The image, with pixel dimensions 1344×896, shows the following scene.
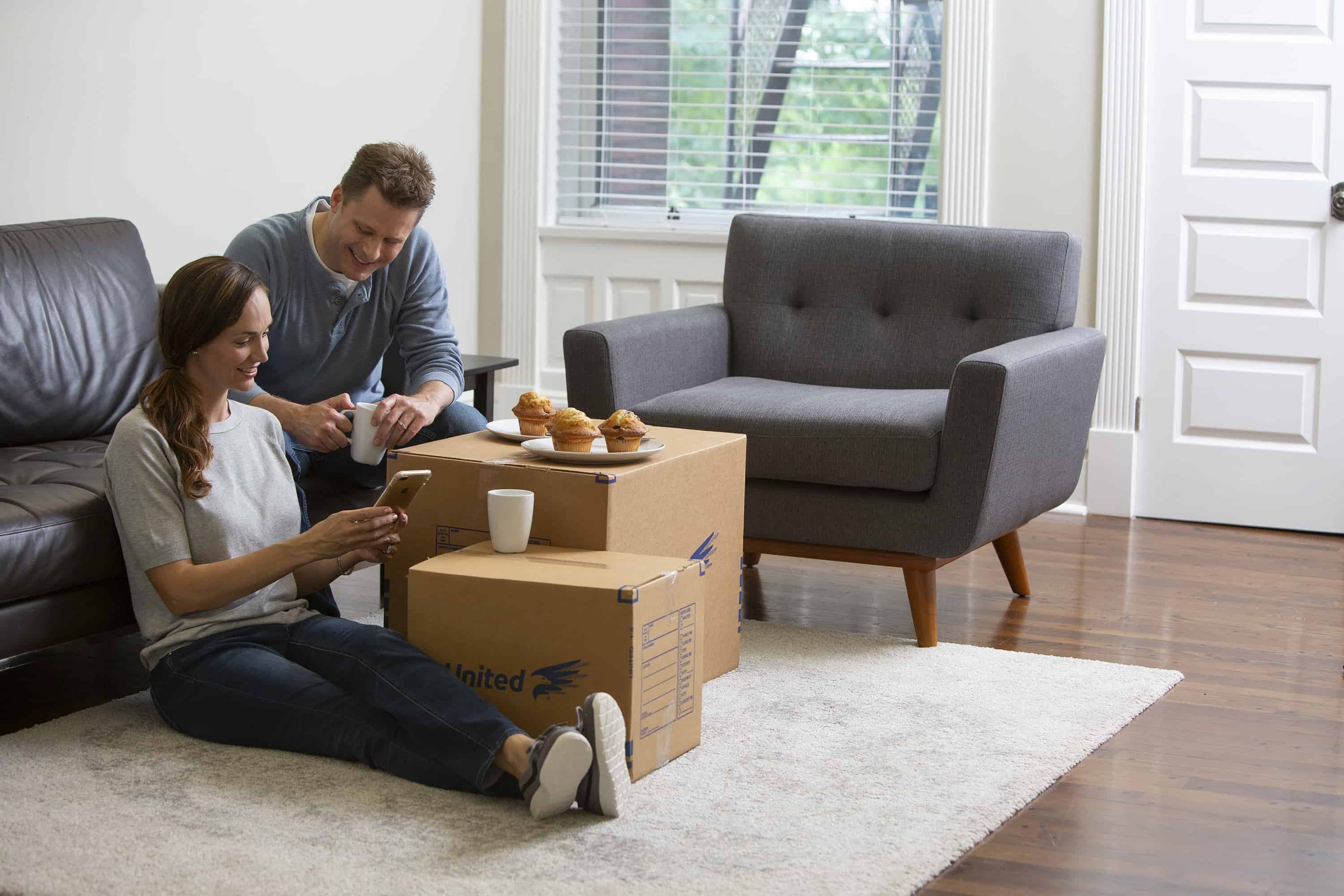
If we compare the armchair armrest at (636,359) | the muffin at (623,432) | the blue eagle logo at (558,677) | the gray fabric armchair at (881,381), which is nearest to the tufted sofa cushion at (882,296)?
the gray fabric armchair at (881,381)

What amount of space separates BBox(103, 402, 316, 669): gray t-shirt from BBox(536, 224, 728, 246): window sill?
2652 mm

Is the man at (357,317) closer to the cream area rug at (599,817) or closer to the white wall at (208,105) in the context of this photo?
the cream area rug at (599,817)

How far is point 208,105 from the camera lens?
11.6ft

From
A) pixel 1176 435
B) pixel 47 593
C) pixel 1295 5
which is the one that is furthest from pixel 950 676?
pixel 1295 5

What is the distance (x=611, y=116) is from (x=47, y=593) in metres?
3.19

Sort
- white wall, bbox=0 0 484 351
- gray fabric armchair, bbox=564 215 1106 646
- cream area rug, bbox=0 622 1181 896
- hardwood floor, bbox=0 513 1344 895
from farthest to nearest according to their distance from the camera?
white wall, bbox=0 0 484 351, gray fabric armchair, bbox=564 215 1106 646, hardwood floor, bbox=0 513 1344 895, cream area rug, bbox=0 622 1181 896

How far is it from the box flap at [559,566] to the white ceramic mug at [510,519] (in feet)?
0.06

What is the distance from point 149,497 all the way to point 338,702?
1.30 ft

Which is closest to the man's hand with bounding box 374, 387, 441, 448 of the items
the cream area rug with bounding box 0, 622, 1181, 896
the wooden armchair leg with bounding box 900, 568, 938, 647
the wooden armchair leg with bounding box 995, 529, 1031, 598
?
the cream area rug with bounding box 0, 622, 1181, 896

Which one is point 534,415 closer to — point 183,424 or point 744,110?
point 183,424

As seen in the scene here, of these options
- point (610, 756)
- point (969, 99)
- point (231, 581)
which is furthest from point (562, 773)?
point (969, 99)

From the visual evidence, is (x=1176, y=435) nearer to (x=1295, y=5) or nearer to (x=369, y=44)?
(x=1295, y=5)

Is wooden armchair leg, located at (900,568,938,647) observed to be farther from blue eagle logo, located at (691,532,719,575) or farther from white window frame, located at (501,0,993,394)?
white window frame, located at (501,0,993,394)

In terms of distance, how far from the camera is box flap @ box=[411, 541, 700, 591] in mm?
1975
